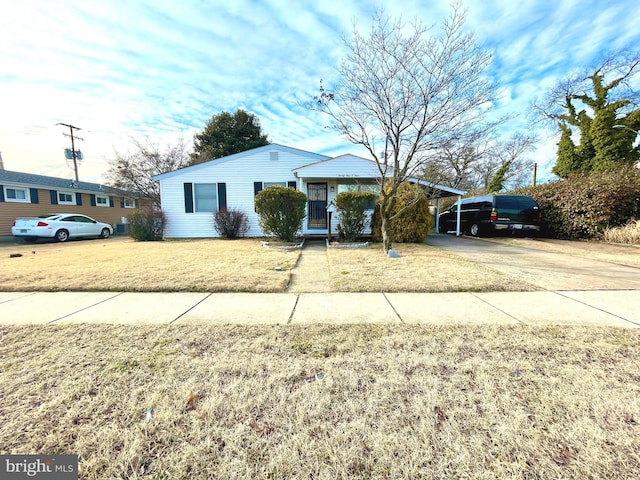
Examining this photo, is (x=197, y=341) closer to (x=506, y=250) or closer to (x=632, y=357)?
(x=632, y=357)

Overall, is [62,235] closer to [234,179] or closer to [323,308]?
[234,179]

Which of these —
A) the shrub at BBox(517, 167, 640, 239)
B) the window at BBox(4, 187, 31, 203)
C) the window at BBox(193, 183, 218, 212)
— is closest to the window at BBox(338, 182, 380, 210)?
the window at BBox(193, 183, 218, 212)

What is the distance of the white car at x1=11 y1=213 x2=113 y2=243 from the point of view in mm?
12141

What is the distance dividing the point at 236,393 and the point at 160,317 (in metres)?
1.98

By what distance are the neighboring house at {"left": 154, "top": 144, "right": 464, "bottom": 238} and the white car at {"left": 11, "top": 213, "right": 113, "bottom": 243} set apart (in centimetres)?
548

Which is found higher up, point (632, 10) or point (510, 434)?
point (632, 10)

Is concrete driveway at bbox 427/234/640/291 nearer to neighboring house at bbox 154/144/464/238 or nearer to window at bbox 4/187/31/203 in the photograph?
neighboring house at bbox 154/144/464/238

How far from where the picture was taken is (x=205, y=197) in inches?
483

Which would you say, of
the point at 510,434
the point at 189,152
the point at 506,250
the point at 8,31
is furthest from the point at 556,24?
the point at 189,152

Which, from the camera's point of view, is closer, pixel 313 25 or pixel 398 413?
pixel 398 413

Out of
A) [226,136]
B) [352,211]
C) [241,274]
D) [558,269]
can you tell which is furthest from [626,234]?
[226,136]

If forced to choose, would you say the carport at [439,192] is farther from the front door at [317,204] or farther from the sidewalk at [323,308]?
the sidewalk at [323,308]

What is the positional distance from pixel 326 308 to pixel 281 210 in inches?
225

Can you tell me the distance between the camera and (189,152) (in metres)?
22.2
